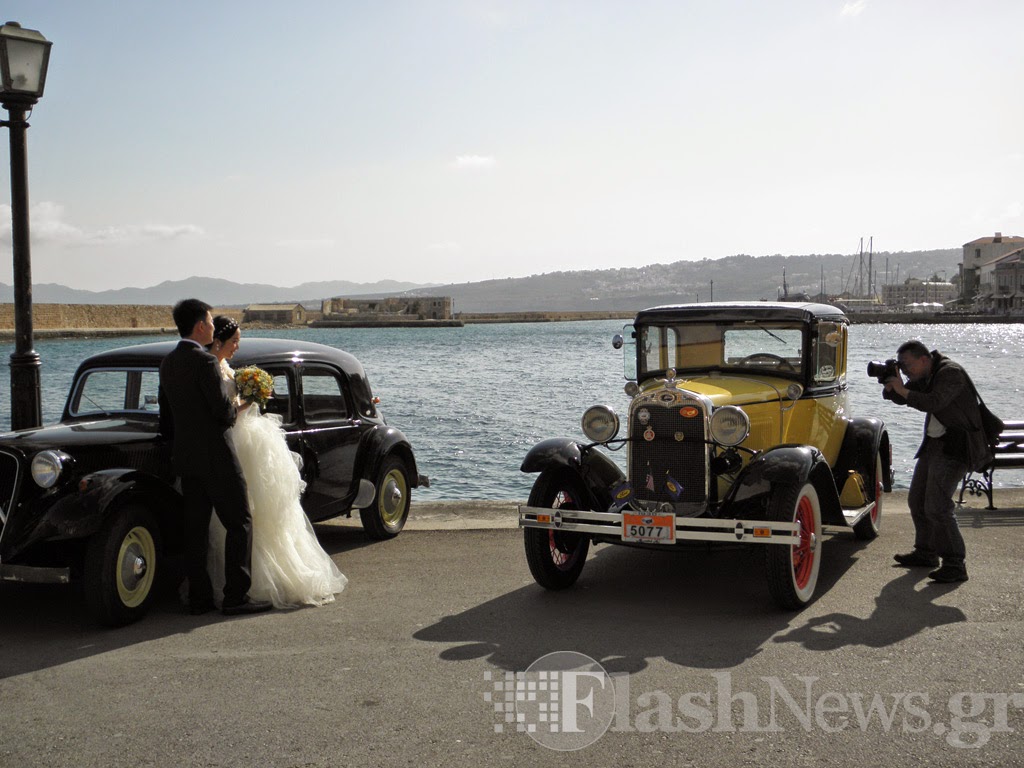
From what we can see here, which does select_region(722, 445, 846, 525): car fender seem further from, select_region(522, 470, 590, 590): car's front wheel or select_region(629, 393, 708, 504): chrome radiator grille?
select_region(522, 470, 590, 590): car's front wheel

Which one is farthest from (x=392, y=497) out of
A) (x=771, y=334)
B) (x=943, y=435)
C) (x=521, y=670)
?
(x=943, y=435)

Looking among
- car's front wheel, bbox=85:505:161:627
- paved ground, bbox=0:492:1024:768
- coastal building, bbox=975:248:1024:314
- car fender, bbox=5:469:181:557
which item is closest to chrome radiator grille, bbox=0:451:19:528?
car fender, bbox=5:469:181:557

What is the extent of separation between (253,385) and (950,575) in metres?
5.13

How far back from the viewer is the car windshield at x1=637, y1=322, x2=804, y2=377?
802cm

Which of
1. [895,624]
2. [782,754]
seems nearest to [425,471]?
[895,624]

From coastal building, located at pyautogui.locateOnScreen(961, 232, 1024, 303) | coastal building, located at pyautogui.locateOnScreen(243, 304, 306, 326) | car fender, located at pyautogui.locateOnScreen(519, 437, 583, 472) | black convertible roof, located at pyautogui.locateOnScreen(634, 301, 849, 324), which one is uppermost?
coastal building, located at pyautogui.locateOnScreen(961, 232, 1024, 303)

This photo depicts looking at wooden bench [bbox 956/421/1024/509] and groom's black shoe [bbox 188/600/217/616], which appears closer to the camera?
groom's black shoe [bbox 188/600/217/616]

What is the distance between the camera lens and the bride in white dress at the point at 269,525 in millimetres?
6645

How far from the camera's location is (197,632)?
237 inches

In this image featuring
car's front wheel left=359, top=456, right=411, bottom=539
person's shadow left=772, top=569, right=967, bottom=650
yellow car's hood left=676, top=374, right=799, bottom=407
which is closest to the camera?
person's shadow left=772, top=569, right=967, bottom=650

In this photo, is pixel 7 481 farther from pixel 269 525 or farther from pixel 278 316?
pixel 278 316

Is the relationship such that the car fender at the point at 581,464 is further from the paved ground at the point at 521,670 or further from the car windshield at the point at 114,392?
the car windshield at the point at 114,392

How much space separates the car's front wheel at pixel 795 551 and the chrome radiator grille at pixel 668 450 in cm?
57

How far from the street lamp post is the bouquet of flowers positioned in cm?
277
